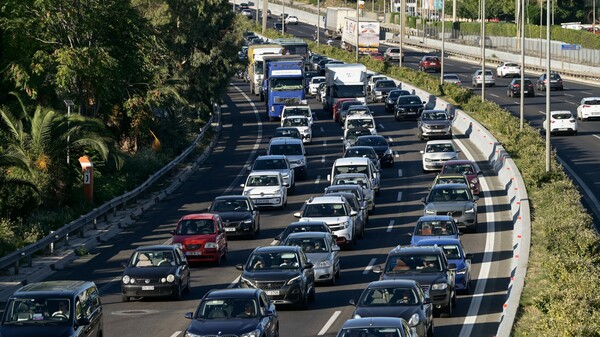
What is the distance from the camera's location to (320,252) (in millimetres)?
31828

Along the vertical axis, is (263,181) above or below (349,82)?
below

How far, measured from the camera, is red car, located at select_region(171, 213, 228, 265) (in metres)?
34.9

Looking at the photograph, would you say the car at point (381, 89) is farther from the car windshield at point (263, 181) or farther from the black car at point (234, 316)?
the black car at point (234, 316)

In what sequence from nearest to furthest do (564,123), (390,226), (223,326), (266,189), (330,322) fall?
(223,326) < (330,322) < (390,226) < (266,189) < (564,123)

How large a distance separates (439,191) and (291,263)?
1292cm

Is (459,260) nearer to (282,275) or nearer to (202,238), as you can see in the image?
(282,275)

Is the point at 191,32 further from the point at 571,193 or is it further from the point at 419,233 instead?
the point at 419,233

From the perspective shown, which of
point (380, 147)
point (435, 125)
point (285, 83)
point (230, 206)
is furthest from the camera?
point (285, 83)

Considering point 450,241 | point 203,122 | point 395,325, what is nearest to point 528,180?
point 450,241

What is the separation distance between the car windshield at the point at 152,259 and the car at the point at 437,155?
2606 cm

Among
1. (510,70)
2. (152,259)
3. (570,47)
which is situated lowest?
(152,259)

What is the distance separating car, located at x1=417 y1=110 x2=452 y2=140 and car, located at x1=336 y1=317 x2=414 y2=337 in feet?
146

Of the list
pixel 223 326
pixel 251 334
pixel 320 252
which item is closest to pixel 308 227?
pixel 320 252

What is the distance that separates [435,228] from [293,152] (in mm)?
21713
